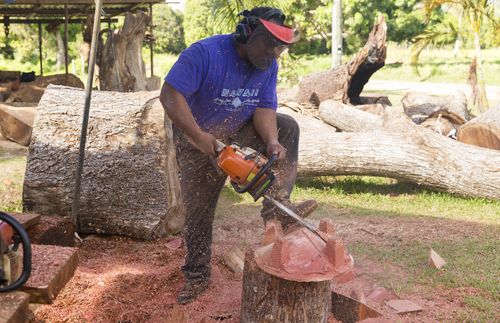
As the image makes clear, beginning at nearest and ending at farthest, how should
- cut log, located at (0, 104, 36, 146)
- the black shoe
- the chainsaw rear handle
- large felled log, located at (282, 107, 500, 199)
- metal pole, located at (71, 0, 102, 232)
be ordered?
the chainsaw rear handle < the black shoe < metal pole, located at (71, 0, 102, 232) < large felled log, located at (282, 107, 500, 199) < cut log, located at (0, 104, 36, 146)

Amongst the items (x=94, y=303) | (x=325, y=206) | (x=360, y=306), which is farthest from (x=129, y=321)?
(x=325, y=206)

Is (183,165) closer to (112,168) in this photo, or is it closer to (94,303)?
(94,303)

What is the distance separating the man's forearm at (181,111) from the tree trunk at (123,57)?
8.14 metres

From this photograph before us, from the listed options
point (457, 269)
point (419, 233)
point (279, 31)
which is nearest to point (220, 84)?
point (279, 31)

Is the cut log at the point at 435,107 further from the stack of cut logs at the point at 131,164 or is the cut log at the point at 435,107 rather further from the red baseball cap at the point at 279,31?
the red baseball cap at the point at 279,31

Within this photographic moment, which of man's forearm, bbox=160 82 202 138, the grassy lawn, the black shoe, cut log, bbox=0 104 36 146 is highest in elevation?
man's forearm, bbox=160 82 202 138

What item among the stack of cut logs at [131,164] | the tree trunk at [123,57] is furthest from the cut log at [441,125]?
the tree trunk at [123,57]

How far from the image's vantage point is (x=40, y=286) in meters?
2.93

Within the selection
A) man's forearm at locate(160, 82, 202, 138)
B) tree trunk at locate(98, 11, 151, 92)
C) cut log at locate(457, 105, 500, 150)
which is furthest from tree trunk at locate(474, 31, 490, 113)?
man's forearm at locate(160, 82, 202, 138)

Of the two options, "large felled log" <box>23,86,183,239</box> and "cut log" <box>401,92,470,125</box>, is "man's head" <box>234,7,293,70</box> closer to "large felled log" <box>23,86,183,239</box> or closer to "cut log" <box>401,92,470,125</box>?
"large felled log" <box>23,86,183,239</box>

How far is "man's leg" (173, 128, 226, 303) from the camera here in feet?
13.1

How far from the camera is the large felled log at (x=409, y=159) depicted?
279 inches

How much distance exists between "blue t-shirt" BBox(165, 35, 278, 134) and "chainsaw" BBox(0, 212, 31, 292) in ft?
4.34

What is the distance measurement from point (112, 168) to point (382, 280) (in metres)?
2.56
